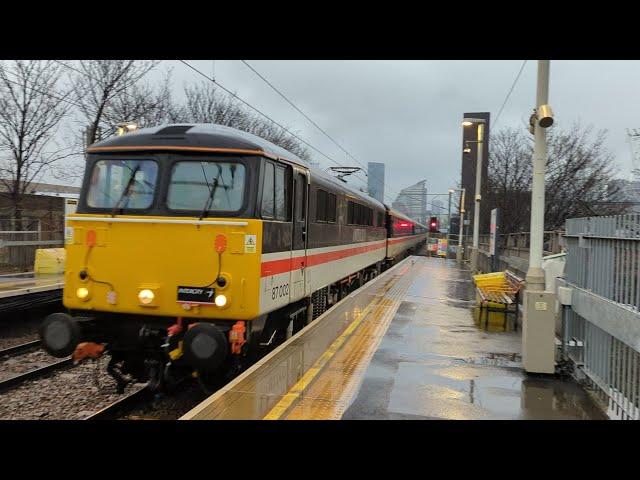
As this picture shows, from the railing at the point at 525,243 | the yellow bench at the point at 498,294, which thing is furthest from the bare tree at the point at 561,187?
the yellow bench at the point at 498,294

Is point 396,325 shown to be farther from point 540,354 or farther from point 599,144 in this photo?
point 599,144

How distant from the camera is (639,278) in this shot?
16.7 ft

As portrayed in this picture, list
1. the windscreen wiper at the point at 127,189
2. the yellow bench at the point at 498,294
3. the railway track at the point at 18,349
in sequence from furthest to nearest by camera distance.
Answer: the yellow bench at the point at 498,294 → the railway track at the point at 18,349 → the windscreen wiper at the point at 127,189

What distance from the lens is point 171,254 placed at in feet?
21.2

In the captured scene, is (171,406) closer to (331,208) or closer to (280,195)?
(280,195)

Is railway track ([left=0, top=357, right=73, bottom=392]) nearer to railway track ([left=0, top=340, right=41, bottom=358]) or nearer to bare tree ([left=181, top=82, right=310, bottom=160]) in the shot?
railway track ([left=0, top=340, right=41, bottom=358])

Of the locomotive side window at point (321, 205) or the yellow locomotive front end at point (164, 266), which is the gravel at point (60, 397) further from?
the locomotive side window at point (321, 205)

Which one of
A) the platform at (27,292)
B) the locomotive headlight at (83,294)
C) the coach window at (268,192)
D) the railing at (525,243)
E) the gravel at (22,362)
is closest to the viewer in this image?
the locomotive headlight at (83,294)

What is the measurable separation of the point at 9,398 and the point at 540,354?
7.37m

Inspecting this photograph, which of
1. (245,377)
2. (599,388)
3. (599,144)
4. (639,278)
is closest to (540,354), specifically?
A: (599,388)

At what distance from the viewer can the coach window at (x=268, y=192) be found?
22.7 ft

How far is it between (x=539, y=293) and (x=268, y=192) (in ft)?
12.2

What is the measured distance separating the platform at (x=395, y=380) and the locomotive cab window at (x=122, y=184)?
2.52 meters

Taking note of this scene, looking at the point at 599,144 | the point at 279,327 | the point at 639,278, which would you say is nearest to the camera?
the point at 639,278
